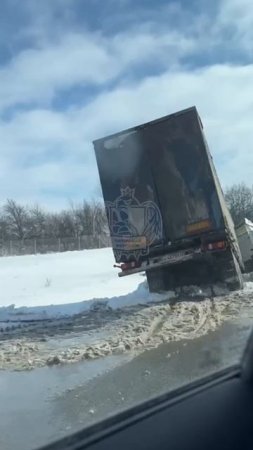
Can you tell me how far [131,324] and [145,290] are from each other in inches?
185

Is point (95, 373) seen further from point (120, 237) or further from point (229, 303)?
point (120, 237)

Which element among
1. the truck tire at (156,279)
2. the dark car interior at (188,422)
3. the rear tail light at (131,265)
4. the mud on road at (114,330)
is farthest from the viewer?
the truck tire at (156,279)

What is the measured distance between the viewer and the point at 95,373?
7621 millimetres

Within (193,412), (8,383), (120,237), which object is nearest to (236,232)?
(120,237)

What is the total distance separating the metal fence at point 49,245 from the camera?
249 ft

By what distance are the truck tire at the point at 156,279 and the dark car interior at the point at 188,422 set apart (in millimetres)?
13053

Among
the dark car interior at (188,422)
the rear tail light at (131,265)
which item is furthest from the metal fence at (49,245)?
the dark car interior at (188,422)

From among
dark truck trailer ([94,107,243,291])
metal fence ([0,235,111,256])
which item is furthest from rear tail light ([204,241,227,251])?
metal fence ([0,235,111,256])

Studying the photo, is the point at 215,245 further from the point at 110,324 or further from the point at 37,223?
the point at 37,223

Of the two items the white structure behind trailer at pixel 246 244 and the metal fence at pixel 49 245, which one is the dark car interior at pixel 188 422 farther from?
the metal fence at pixel 49 245

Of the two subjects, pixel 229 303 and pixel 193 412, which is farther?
pixel 229 303

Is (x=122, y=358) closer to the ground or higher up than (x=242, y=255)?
closer to the ground

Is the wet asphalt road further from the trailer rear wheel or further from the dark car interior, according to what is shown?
the trailer rear wheel

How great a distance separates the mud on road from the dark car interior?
23.1ft
